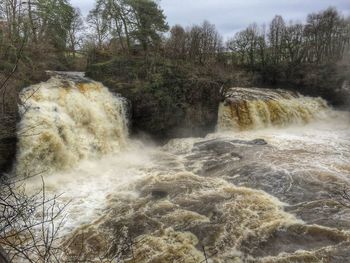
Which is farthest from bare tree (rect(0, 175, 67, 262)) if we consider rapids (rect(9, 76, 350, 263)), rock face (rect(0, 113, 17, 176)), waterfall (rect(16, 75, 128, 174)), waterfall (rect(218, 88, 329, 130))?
waterfall (rect(218, 88, 329, 130))

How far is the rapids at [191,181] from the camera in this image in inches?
291

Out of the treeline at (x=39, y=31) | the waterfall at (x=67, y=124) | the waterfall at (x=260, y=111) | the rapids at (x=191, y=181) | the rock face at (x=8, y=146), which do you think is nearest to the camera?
the rapids at (x=191, y=181)

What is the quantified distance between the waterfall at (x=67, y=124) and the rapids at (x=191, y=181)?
0.05m

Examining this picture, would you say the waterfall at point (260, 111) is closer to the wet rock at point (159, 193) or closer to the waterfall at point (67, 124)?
the waterfall at point (67, 124)

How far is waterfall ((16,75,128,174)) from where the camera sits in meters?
11.7

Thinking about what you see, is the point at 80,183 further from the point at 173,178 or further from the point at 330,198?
the point at 330,198

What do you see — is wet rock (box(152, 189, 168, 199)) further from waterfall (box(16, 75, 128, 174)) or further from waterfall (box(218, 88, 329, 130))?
waterfall (box(218, 88, 329, 130))

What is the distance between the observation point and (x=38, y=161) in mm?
11750

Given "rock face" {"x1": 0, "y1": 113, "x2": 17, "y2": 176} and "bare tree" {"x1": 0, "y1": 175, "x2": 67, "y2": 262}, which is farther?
"rock face" {"x1": 0, "y1": 113, "x2": 17, "y2": 176}

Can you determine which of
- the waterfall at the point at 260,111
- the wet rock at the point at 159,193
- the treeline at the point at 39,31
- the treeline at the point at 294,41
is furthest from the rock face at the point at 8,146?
the treeline at the point at 294,41

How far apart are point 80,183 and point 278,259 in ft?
23.5

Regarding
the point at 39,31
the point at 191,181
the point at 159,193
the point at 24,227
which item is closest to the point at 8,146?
the point at 24,227

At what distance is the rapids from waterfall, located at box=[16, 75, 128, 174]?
48mm

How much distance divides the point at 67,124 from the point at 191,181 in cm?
573
